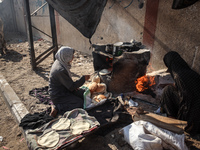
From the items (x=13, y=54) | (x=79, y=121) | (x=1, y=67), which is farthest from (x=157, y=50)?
(x=13, y=54)

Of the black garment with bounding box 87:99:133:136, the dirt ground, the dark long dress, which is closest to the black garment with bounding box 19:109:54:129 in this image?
the dirt ground

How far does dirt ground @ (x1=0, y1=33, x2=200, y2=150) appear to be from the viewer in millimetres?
2787

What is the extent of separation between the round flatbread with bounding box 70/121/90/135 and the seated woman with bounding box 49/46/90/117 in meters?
0.78

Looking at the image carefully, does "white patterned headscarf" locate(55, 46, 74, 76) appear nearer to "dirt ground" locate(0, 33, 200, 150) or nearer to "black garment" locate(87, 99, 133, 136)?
"black garment" locate(87, 99, 133, 136)

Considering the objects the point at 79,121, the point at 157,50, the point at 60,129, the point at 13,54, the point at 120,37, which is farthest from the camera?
the point at 13,54

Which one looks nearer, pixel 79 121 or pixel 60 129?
pixel 60 129

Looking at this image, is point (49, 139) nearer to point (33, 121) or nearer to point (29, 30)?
point (33, 121)

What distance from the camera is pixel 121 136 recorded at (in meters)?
2.89

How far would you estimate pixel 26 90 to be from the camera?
4.70 m

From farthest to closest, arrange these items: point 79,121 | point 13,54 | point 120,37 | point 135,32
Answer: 1. point 13,54
2. point 120,37
3. point 135,32
4. point 79,121

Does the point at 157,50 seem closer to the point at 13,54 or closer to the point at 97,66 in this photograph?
the point at 97,66

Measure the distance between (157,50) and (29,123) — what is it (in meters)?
4.14

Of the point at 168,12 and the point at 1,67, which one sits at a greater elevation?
the point at 168,12

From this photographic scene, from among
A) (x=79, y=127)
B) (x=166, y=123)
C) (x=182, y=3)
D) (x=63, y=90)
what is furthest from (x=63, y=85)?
(x=182, y=3)
